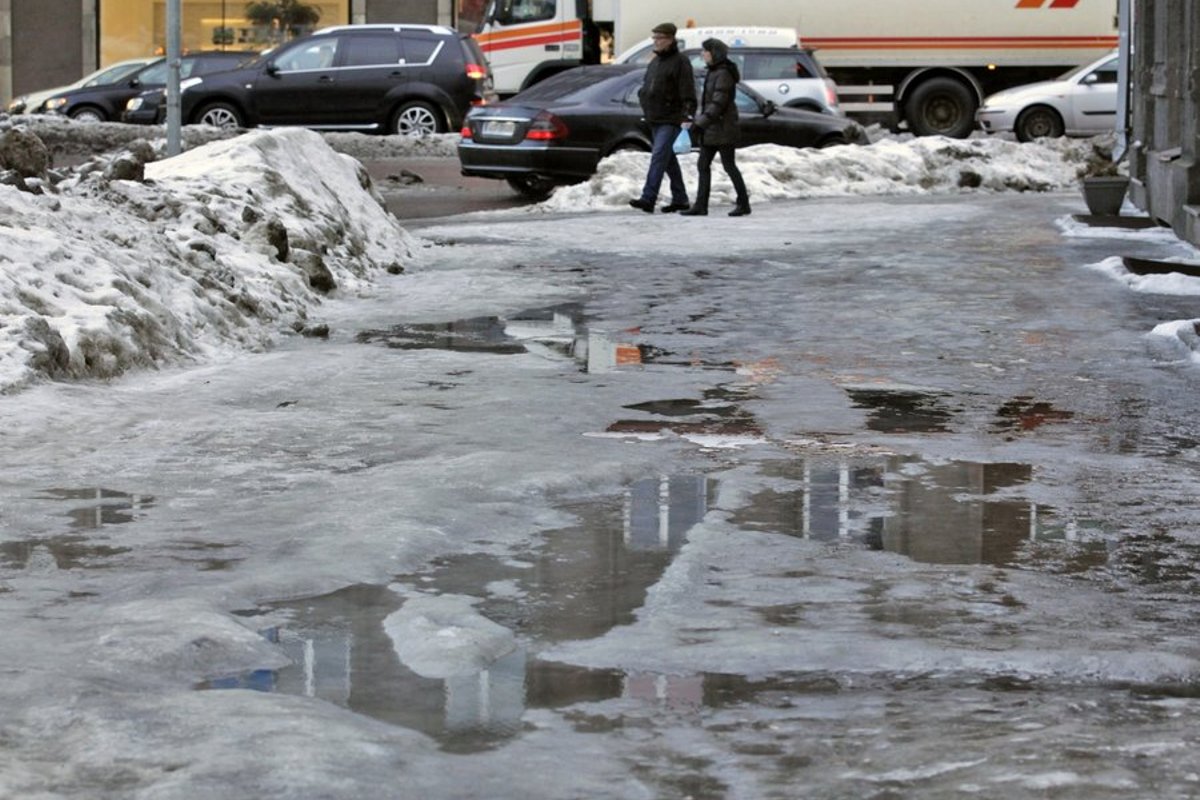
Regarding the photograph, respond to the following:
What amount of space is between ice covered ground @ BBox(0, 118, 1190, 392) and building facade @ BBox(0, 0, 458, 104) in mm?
25674

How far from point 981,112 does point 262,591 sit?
2832 centimetres

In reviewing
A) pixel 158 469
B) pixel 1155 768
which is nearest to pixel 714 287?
pixel 158 469

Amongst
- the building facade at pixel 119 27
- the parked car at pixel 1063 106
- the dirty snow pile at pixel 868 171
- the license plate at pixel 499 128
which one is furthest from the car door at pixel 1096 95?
the building facade at pixel 119 27

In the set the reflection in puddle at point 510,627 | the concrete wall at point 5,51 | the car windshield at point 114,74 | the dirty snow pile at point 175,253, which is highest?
the concrete wall at point 5,51

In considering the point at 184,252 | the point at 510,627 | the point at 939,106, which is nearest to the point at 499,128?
the point at 184,252

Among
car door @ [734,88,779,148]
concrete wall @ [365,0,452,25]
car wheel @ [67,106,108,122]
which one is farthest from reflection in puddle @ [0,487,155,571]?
concrete wall @ [365,0,452,25]

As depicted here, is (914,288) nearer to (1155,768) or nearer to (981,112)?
(1155,768)

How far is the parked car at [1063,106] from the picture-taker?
1254 inches

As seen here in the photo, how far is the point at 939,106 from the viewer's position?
34.3 meters

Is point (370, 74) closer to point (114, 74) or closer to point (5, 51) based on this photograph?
point (114, 74)

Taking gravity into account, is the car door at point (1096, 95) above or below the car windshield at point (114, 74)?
below

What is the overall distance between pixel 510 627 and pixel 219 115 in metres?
26.2

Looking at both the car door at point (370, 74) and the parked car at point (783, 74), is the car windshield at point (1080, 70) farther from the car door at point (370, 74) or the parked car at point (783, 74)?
the car door at point (370, 74)

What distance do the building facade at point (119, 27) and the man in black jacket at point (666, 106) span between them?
24242mm
